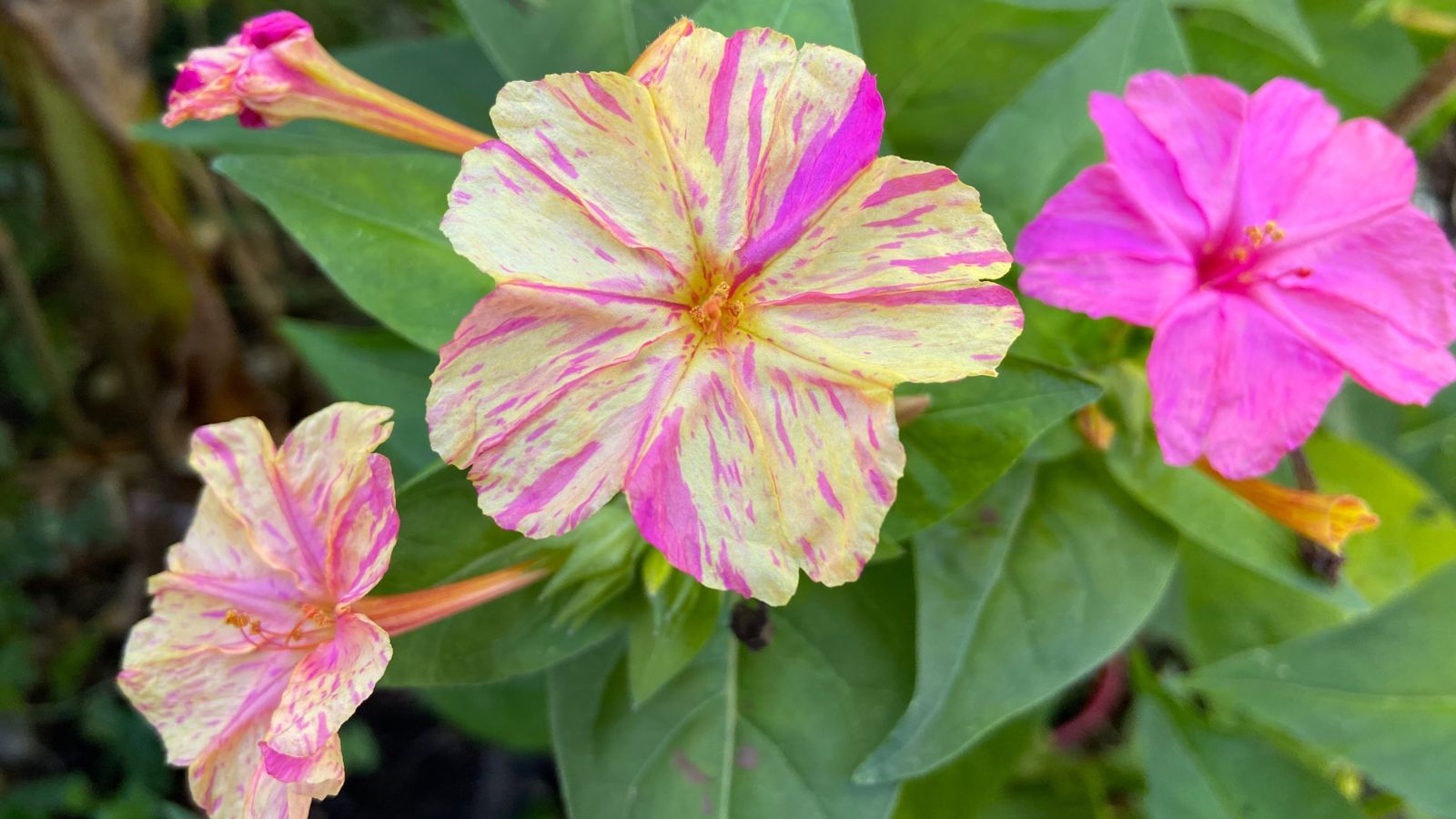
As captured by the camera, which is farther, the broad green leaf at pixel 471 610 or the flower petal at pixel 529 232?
the broad green leaf at pixel 471 610

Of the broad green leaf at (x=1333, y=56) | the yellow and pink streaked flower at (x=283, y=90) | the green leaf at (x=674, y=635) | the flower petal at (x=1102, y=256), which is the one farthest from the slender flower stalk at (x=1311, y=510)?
the yellow and pink streaked flower at (x=283, y=90)

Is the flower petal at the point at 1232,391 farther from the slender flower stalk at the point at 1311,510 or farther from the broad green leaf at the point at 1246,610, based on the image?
the broad green leaf at the point at 1246,610

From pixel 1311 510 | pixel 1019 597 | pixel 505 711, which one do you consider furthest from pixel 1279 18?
pixel 505 711

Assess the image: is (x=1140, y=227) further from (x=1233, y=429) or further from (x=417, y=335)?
(x=417, y=335)

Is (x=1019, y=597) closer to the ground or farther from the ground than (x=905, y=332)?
closer to the ground

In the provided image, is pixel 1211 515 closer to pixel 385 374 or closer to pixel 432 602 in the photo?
pixel 432 602

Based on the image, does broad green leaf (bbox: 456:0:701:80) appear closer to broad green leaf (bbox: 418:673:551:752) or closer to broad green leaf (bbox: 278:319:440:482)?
broad green leaf (bbox: 278:319:440:482)

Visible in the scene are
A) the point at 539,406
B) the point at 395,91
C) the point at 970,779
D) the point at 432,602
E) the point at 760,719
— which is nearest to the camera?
the point at 539,406
